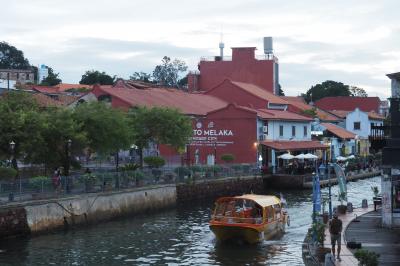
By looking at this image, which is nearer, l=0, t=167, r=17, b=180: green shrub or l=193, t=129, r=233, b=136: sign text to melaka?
A: l=0, t=167, r=17, b=180: green shrub

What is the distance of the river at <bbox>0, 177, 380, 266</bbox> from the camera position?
105 feet

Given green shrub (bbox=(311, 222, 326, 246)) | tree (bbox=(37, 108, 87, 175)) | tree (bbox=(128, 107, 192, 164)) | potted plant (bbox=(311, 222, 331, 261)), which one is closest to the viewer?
potted plant (bbox=(311, 222, 331, 261))

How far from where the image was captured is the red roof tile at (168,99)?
7619 cm

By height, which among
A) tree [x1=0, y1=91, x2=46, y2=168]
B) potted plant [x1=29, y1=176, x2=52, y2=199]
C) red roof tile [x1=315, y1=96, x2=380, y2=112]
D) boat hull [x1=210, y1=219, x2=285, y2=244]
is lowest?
boat hull [x1=210, y1=219, x2=285, y2=244]

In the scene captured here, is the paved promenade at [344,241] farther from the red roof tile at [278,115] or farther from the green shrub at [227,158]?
the red roof tile at [278,115]

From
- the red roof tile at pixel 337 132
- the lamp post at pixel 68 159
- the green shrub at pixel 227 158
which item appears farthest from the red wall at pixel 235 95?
the lamp post at pixel 68 159

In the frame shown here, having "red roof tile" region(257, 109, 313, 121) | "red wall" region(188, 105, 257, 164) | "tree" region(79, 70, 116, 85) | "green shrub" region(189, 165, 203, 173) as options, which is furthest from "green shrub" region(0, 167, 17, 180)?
"tree" region(79, 70, 116, 85)

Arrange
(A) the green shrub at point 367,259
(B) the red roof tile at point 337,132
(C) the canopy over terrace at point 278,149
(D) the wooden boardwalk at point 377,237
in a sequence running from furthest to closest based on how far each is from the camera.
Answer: (B) the red roof tile at point 337,132 → (C) the canopy over terrace at point 278,149 → (D) the wooden boardwalk at point 377,237 → (A) the green shrub at point 367,259

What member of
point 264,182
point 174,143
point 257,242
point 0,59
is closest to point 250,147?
point 264,182

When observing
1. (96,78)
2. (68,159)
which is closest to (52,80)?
(96,78)

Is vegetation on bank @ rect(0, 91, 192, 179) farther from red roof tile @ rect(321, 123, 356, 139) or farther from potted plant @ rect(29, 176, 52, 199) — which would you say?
red roof tile @ rect(321, 123, 356, 139)

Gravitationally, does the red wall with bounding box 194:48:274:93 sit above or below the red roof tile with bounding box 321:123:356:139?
above

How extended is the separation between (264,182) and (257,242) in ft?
121

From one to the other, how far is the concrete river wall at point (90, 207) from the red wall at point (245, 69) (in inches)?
1809
